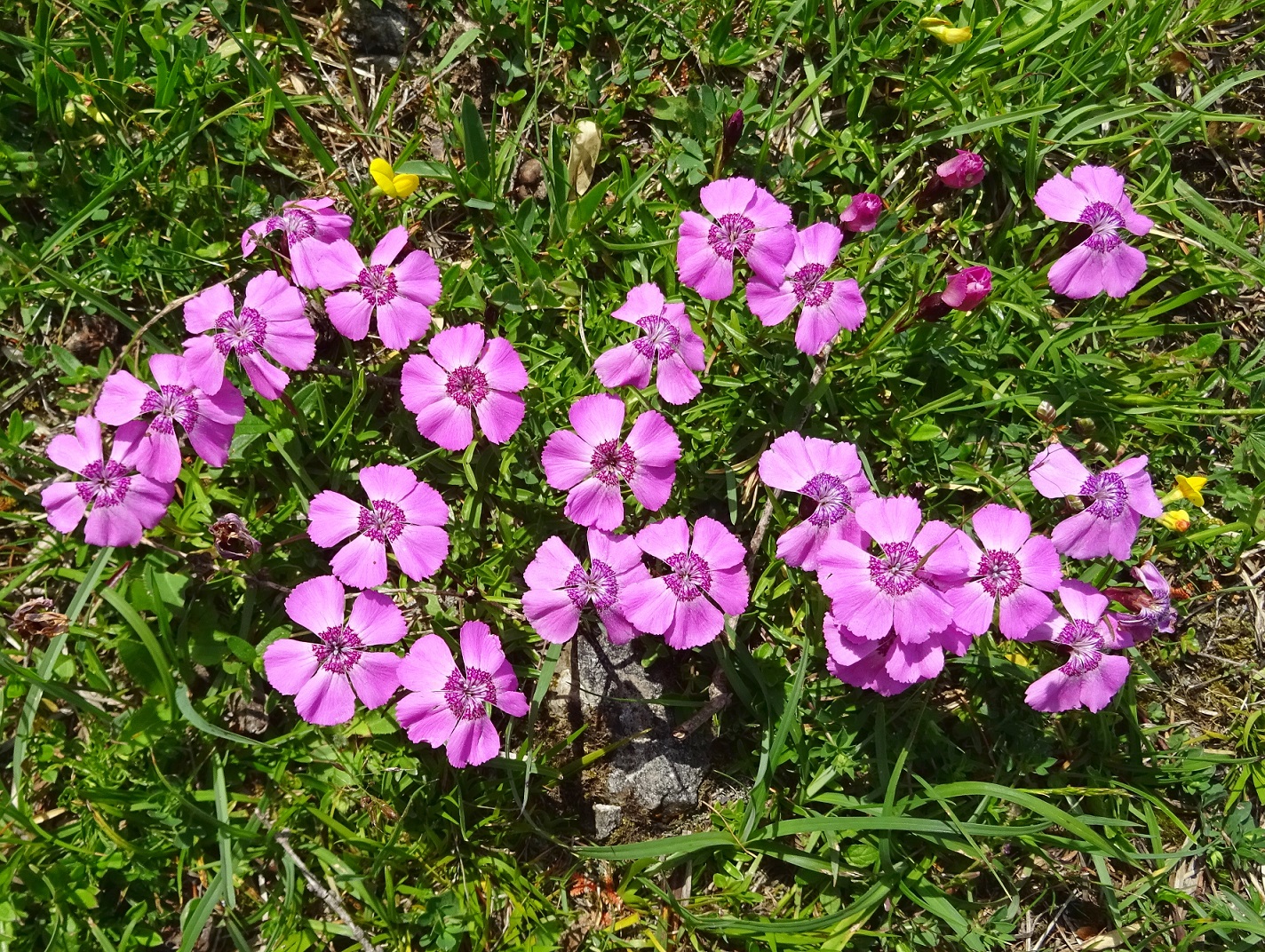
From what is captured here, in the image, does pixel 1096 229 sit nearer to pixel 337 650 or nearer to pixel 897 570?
pixel 897 570

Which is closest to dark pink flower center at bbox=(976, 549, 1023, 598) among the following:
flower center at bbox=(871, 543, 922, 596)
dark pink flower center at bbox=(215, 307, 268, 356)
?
flower center at bbox=(871, 543, 922, 596)

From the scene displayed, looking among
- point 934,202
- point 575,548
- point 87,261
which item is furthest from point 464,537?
point 934,202

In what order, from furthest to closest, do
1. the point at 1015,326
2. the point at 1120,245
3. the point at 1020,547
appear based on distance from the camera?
the point at 1015,326
the point at 1120,245
the point at 1020,547

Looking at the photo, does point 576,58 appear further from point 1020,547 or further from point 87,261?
point 1020,547

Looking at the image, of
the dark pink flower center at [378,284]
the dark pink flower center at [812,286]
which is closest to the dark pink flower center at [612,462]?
the dark pink flower center at [812,286]

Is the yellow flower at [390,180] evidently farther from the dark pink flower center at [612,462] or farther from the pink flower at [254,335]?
the dark pink flower center at [612,462]
